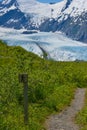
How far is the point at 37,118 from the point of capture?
2253 cm

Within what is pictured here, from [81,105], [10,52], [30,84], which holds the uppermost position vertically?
[30,84]

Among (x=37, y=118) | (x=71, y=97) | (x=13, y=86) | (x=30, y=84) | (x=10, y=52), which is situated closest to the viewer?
(x=37, y=118)

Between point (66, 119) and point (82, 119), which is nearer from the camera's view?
point (82, 119)

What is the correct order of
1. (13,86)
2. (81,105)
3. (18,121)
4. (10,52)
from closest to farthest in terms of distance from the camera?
(18,121)
(13,86)
(81,105)
(10,52)

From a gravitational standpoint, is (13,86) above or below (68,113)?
above

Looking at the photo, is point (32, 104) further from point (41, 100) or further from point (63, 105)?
point (63, 105)

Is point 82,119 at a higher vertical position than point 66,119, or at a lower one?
higher

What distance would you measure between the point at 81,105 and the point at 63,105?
4.37 feet

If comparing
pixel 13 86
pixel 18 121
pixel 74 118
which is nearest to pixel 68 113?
pixel 74 118

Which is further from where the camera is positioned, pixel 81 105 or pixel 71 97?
pixel 71 97

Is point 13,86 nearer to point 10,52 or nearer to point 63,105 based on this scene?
point 63,105

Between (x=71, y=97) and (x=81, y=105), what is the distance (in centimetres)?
356

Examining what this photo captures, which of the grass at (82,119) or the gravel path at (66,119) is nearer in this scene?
the gravel path at (66,119)

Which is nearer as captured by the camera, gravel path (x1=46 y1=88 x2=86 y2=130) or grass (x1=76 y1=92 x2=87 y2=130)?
gravel path (x1=46 y1=88 x2=86 y2=130)
